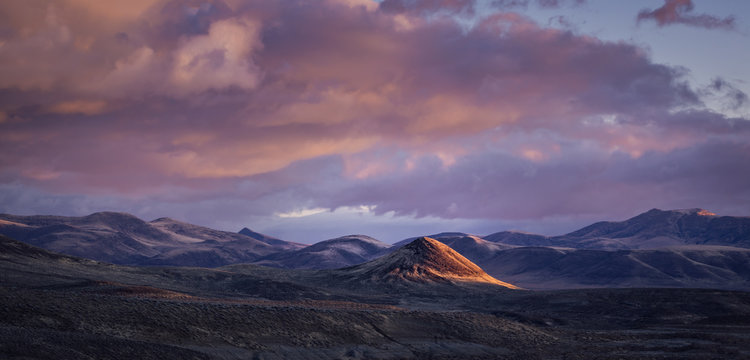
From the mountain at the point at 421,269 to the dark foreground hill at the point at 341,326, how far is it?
26573 millimetres

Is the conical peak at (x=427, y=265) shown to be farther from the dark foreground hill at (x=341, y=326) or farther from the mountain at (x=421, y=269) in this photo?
the dark foreground hill at (x=341, y=326)

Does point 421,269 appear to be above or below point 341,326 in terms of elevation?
above

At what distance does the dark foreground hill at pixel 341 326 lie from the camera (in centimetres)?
3978

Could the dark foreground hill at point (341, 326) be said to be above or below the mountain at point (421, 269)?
below

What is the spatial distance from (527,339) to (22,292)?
46.3 meters

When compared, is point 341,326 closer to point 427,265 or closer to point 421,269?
point 421,269

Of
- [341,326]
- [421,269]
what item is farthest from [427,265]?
[341,326]

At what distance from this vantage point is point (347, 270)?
142375 mm

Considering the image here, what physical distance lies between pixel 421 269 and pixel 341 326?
80.5 m

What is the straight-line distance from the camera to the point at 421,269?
433ft

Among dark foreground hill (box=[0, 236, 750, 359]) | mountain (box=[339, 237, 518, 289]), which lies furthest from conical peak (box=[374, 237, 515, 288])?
dark foreground hill (box=[0, 236, 750, 359])

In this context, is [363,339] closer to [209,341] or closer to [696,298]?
[209,341]

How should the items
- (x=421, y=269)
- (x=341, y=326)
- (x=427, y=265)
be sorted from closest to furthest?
(x=341, y=326)
(x=421, y=269)
(x=427, y=265)

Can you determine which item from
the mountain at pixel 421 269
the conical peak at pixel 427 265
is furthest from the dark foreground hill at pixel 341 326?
the conical peak at pixel 427 265
